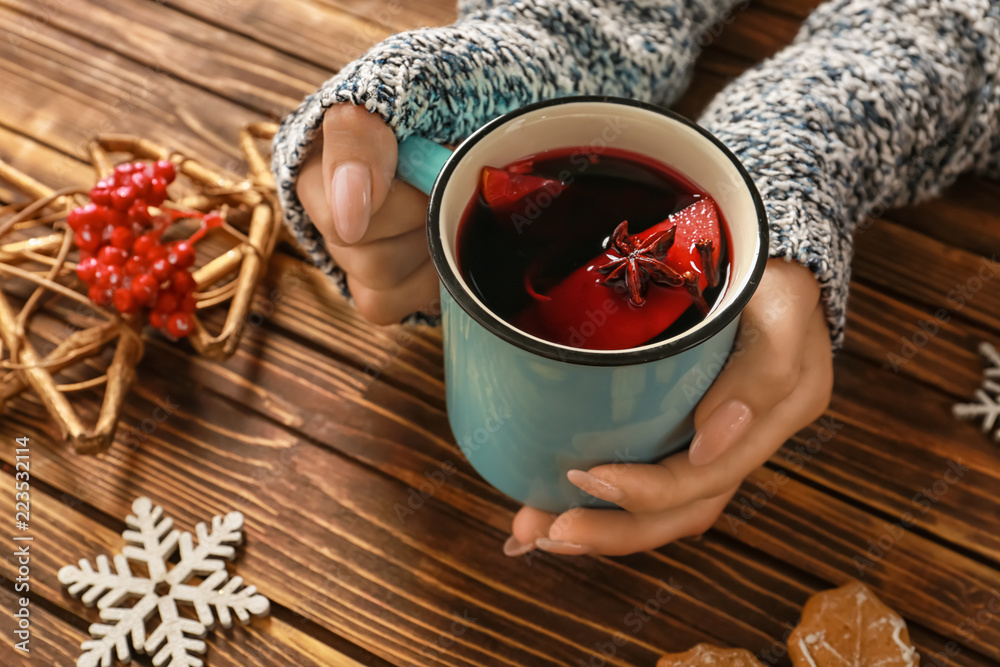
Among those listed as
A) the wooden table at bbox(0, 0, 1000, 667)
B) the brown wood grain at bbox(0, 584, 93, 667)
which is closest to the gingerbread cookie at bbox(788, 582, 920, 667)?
the wooden table at bbox(0, 0, 1000, 667)

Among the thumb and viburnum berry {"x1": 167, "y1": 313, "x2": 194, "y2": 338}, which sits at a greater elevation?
the thumb

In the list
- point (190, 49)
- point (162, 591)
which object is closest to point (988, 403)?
point (162, 591)

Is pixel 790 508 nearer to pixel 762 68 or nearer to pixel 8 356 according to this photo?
pixel 762 68

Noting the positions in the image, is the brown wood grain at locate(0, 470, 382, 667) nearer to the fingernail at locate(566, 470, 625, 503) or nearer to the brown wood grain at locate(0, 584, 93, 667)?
the brown wood grain at locate(0, 584, 93, 667)

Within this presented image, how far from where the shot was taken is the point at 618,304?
434 mm

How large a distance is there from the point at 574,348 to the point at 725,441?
16 cm

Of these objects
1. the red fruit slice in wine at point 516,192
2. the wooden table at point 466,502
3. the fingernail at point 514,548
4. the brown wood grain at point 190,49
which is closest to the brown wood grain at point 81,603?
the wooden table at point 466,502

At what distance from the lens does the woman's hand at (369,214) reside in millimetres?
488

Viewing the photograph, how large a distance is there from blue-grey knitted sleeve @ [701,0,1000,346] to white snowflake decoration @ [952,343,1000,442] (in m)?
0.14

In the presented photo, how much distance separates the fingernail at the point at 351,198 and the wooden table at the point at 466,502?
0.71 feet

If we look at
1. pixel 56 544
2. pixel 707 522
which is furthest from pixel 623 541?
pixel 56 544

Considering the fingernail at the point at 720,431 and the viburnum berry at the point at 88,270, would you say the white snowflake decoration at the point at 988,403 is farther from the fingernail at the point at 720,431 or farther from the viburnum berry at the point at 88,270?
the viburnum berry at the point at 88,270

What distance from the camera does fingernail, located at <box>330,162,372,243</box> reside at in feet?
1.59

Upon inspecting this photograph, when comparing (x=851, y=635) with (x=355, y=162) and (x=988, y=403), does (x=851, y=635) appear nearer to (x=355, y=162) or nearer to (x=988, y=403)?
(x=988, y=403)
